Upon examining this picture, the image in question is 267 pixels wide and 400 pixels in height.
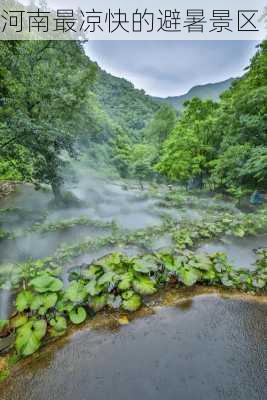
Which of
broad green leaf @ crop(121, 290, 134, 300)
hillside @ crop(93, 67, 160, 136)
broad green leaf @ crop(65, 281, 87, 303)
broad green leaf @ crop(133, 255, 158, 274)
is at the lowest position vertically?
broad green leaf @ crop(121, 290, 134, 300)

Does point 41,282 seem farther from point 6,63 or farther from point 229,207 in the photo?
point 229,207

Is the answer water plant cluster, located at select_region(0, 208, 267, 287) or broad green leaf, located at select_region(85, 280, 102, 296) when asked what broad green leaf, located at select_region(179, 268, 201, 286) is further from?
water plant cluster, located at select_region(0, 208, 267, 287)

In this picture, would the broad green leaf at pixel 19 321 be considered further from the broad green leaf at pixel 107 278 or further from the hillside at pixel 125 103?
the hillside at pixel 125 103

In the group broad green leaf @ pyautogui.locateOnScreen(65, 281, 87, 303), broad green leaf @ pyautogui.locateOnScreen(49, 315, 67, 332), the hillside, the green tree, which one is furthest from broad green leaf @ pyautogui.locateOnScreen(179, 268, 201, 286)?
the hillside

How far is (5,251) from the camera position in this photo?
5.82 metres

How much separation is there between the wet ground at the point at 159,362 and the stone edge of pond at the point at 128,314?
0.03m

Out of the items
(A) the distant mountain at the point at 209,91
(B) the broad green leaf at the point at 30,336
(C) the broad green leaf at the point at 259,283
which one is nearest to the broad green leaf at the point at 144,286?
(B) the broad green leaf at the point at 30,336

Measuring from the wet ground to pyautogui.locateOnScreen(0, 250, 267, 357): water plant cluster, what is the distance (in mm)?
233

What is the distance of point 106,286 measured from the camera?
3.19m

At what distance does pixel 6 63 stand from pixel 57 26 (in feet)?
7.33

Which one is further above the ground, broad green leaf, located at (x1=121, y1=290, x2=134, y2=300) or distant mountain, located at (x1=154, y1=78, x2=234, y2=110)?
distant mountain, located at (x1=154, y1=78, x2=234, y2=110)

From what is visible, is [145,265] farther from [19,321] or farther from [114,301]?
[19,321]

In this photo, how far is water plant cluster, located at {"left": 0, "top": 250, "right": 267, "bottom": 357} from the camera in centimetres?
270

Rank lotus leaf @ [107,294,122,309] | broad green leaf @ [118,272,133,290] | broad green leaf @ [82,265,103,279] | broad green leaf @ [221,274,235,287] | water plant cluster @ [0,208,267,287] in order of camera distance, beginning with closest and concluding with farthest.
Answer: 1. lotus leaf @ [107,294,122,309]
2. broad green leaf @ [118,272,133,290]
3. broad green leaf @ [82,265,103,279]
4. broad green leaf @ [221,274,235,287]
5. water plant cluster @ [0,208,267,287]
